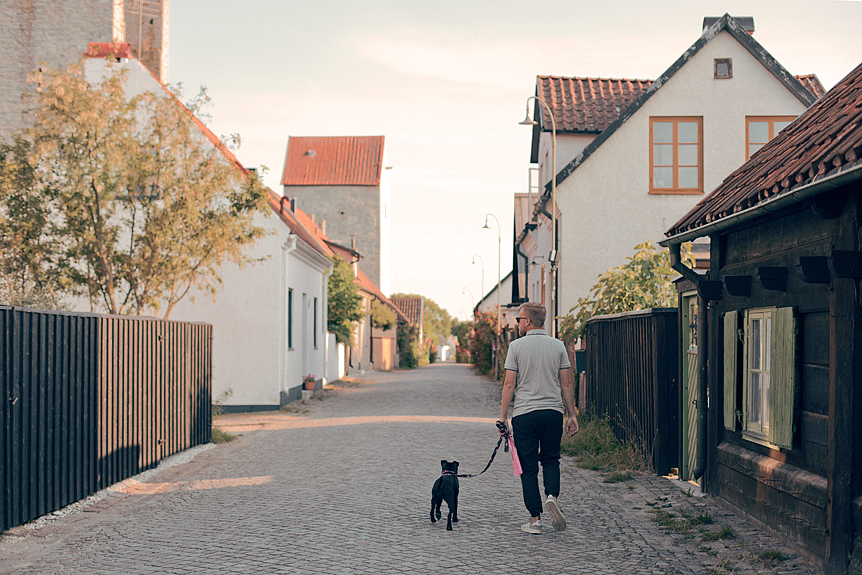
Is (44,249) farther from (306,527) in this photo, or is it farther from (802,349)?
(802,349)

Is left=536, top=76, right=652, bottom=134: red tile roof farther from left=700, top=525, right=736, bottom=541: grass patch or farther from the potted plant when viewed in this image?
left=700, top=525, right=736, bottom=541: grass patch

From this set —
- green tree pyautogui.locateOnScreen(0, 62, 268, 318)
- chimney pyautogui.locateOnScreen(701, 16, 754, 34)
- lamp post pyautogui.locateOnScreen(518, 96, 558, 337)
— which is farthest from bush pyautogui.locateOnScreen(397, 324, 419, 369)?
green tree pyautogui.locateOnScreen(0, 62, 268, 318)

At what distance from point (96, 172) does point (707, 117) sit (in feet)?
43.7

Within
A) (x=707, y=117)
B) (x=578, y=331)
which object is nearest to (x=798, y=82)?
(x=707, y=117)

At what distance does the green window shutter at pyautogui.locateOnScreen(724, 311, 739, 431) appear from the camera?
7363mm

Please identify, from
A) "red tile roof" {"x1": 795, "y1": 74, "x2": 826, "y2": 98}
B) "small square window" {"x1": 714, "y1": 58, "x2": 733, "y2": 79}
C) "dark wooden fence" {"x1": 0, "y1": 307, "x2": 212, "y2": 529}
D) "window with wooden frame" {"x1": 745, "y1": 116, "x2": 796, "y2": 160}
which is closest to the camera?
"dark wooden fence" {"x1": 0, "y1": 307, "x2": 212, "y2": 529}

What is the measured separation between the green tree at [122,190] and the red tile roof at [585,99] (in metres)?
9.35

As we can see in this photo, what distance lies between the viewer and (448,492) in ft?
22.1

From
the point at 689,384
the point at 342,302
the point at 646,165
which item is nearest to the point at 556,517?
the point at 689,384

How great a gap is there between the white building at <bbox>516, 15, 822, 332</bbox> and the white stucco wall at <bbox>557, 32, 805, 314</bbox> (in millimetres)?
23

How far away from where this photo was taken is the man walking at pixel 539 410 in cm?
679

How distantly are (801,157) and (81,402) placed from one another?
6.71 m

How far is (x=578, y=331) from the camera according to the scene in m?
14.8

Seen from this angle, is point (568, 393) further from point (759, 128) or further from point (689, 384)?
point (759, 128)
